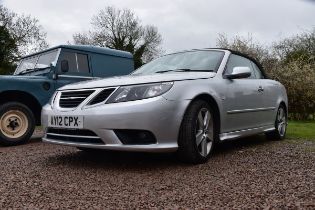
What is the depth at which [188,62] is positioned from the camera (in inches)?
204

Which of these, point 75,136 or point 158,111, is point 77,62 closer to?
point 75,136

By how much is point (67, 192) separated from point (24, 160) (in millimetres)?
1820

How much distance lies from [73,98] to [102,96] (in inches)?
16.8

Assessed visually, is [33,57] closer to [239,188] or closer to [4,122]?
[4,122]

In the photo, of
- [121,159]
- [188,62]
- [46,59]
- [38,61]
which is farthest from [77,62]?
[121,159]

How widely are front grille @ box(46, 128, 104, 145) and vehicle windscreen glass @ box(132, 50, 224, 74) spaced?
1475 mm

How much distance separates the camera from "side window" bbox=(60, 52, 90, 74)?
7.45 m

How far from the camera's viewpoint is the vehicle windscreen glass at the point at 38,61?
7.43m

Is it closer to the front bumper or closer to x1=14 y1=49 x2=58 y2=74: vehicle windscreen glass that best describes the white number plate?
the front bumper

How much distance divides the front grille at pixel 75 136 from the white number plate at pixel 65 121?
6 centimetres

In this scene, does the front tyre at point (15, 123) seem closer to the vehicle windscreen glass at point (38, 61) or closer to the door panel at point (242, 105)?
the vehicle windscreen glass at point (38, 61)

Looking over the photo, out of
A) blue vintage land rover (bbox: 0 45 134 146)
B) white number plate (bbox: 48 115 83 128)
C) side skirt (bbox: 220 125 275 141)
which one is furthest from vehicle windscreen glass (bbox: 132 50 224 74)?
blue vintage land rover (bbox: 0 45 134 146)

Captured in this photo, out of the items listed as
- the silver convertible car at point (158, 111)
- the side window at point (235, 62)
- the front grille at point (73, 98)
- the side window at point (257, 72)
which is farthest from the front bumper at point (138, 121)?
the side window at point (257, 72)

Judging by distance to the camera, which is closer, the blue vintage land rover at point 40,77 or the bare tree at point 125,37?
the blue vintage land rover at point 40,77
